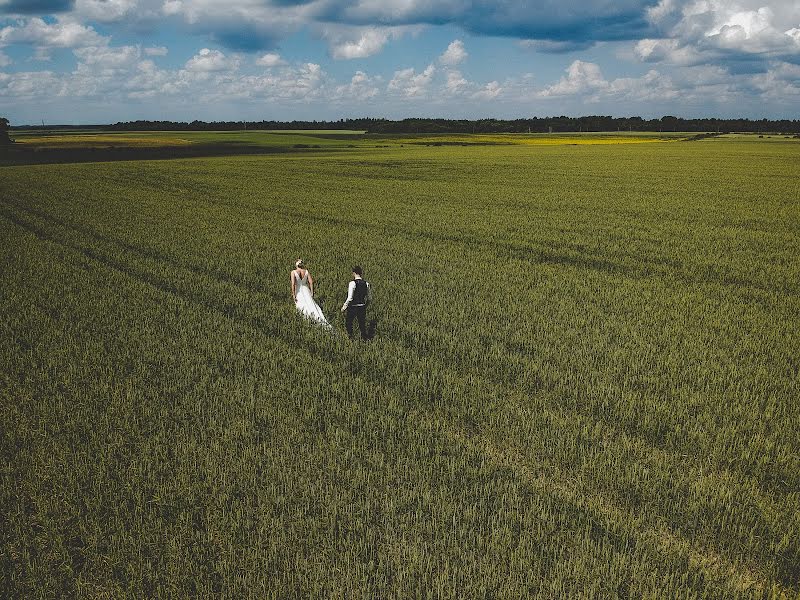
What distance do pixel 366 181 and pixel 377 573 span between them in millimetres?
43630

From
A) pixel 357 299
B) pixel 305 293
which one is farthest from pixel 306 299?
pixel 357 299

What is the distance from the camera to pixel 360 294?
10789mm

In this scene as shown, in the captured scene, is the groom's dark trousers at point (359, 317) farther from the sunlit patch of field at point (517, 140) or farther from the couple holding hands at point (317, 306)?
the sunlit patch of field at point (517, 140)

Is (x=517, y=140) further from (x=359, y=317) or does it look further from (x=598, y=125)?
→ (x=359, y=317)

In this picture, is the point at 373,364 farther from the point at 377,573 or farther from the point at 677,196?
the point at 677,196

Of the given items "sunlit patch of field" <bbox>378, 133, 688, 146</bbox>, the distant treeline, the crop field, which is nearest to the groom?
the crop field

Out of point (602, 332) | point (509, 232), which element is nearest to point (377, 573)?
point (602, 332)

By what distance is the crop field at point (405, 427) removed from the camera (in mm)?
5309

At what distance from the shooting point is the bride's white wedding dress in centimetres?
1207

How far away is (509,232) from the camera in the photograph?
2445 centimetres

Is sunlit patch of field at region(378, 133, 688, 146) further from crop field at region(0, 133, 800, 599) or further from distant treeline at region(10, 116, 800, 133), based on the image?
crop field at region(0, 133, 800, 599)

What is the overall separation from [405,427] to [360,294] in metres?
3.54

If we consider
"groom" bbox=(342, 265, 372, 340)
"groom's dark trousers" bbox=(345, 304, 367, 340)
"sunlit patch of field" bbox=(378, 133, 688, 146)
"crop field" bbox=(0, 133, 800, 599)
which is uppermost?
"sunlit patch of field" bbox=(378, 133, 688, 146)

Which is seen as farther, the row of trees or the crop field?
the row of trees
